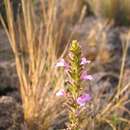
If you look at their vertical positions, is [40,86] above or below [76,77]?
below

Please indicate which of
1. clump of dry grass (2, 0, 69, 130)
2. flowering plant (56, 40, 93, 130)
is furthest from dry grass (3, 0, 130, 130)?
flowering plant (56, 40, 93, 130)

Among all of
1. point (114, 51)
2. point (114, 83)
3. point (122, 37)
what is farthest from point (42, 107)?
point (122, 37)

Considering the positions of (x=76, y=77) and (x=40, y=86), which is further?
(x=40, y=86)

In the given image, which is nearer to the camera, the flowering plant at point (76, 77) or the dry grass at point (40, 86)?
the flowering plant at point (76, 77)

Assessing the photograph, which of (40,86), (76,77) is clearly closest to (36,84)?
(40,86)

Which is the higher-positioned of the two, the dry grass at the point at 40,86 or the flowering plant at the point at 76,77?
the flowering plant at the point at 76,77

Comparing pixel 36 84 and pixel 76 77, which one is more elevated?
pixel 76 77

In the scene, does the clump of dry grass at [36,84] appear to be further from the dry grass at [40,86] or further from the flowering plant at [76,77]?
the flowering plant at [76,77]

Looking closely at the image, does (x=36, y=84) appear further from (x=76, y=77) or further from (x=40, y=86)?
(x=76, y=77)

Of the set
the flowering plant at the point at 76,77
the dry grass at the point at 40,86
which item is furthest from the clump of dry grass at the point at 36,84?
the flowering plant at the point at 76,77

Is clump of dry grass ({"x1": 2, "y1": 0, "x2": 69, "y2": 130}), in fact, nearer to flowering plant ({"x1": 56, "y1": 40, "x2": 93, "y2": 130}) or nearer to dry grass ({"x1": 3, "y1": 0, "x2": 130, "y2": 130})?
dry grass ({"x1": 3, "y1": 0, "x2": 130, "y2": 130})

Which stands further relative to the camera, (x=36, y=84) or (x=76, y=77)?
(x=36, y=84)
